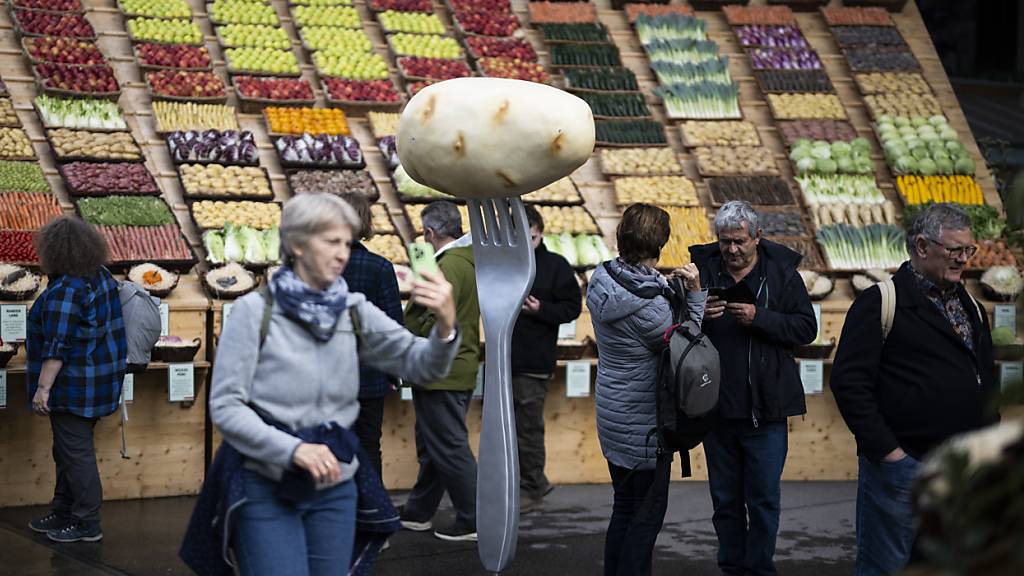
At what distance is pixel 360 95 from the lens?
29.6ft

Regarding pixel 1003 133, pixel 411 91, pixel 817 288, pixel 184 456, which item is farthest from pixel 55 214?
pixel 1003 133

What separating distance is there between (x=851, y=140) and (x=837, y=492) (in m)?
3.06

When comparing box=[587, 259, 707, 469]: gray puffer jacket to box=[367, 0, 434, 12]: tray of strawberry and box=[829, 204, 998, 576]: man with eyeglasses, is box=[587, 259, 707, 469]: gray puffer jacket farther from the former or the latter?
box=[367, 0, 434, 12]: tray of strawberry

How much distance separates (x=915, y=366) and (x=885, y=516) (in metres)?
0.54

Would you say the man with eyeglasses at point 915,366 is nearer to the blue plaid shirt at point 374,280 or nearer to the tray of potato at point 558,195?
the blue plaid shirt at point 374,280

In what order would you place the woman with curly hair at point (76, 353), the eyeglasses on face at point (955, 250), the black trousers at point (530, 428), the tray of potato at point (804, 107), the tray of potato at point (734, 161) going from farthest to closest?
the tray of potato at point (804, 107), the tray of potato at point (734, 161), the black trousers at point (530, 428), the woman with curly hair at point (76, 353), the eyeglasses on face at point (955, 250)

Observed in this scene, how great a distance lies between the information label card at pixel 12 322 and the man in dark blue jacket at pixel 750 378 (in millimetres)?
3547

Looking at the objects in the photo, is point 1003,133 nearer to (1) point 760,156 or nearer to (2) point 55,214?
(1) point 760,156

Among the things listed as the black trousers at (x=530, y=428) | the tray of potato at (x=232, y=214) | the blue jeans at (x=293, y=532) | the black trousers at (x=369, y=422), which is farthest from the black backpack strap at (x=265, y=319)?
the tray of potato at (x=232, y=214)

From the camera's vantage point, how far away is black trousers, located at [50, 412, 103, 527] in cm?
593

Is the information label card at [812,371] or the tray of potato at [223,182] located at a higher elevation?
the tray of potato at [223,182]

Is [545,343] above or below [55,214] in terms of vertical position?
below

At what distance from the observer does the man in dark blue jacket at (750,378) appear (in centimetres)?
490

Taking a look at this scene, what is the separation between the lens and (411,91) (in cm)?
916
